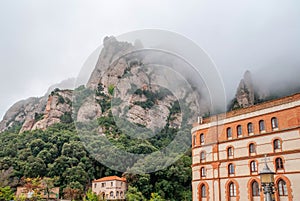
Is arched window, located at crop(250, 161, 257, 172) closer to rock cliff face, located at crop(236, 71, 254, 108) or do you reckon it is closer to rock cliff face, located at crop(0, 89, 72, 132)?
rock cliff face, located at crop(236, 71, 254, 108)

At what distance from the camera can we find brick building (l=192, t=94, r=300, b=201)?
69.4 ft

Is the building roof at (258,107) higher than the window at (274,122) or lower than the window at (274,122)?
higher

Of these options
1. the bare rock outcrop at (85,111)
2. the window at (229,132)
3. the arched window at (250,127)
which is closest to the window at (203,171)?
the window at (229,132)

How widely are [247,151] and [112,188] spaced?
787 inches

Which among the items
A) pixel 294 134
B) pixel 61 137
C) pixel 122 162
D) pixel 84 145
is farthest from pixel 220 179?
pixel 61 137

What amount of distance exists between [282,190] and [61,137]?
3768cm

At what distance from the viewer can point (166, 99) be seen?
25000 mm

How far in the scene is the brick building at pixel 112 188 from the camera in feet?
124

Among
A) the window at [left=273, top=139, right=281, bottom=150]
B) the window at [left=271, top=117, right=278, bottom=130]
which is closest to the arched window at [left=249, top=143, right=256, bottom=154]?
the window at [left=273, top=139, right=281, bottom=150]

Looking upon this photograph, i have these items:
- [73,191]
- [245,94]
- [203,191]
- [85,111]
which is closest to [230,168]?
[203,191]

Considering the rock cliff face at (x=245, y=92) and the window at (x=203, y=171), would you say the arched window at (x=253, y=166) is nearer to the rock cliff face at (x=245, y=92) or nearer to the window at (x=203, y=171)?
the window at (x=203, y=171)

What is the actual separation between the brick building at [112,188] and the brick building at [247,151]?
1379cm

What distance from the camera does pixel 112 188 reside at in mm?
38031

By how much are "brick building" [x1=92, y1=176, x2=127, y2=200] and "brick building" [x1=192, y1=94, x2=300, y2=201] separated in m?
13.8
